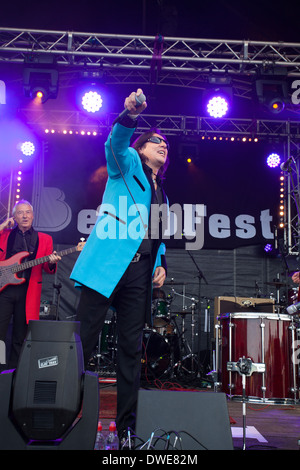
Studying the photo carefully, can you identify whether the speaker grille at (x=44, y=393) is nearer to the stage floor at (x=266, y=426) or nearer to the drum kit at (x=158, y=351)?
the stage floor at (x=266, y=426)

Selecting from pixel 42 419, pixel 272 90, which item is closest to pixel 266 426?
pixel 42 419

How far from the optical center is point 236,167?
337 inches

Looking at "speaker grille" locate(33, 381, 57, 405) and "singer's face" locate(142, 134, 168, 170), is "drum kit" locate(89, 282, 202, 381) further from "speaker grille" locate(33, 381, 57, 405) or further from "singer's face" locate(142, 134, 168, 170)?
"speaker grille" locate(33, 381, 57, 405)

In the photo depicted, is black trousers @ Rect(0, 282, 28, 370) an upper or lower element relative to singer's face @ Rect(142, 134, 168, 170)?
lower

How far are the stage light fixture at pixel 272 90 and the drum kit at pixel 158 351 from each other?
3.62m

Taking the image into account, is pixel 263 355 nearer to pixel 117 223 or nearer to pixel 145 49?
pixel 117 223

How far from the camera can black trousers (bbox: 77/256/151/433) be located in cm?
237

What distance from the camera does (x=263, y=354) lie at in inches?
194

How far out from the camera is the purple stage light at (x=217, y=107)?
25.4 ft

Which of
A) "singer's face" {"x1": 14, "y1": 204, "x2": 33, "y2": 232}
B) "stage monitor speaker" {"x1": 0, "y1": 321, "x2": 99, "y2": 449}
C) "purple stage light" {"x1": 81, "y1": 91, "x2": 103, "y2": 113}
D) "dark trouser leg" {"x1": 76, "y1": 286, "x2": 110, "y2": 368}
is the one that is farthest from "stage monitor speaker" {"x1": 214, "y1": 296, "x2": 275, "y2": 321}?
"stage monitor speaker" {"x1": 0, "y1": 321, "x2": 99, "y2": 449}

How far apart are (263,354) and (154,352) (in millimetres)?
2332

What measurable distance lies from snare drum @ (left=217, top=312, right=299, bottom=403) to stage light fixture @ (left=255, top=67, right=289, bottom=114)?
379cm

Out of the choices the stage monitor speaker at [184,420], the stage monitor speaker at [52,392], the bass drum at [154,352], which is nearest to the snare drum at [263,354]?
the bass drum at [154,352]
